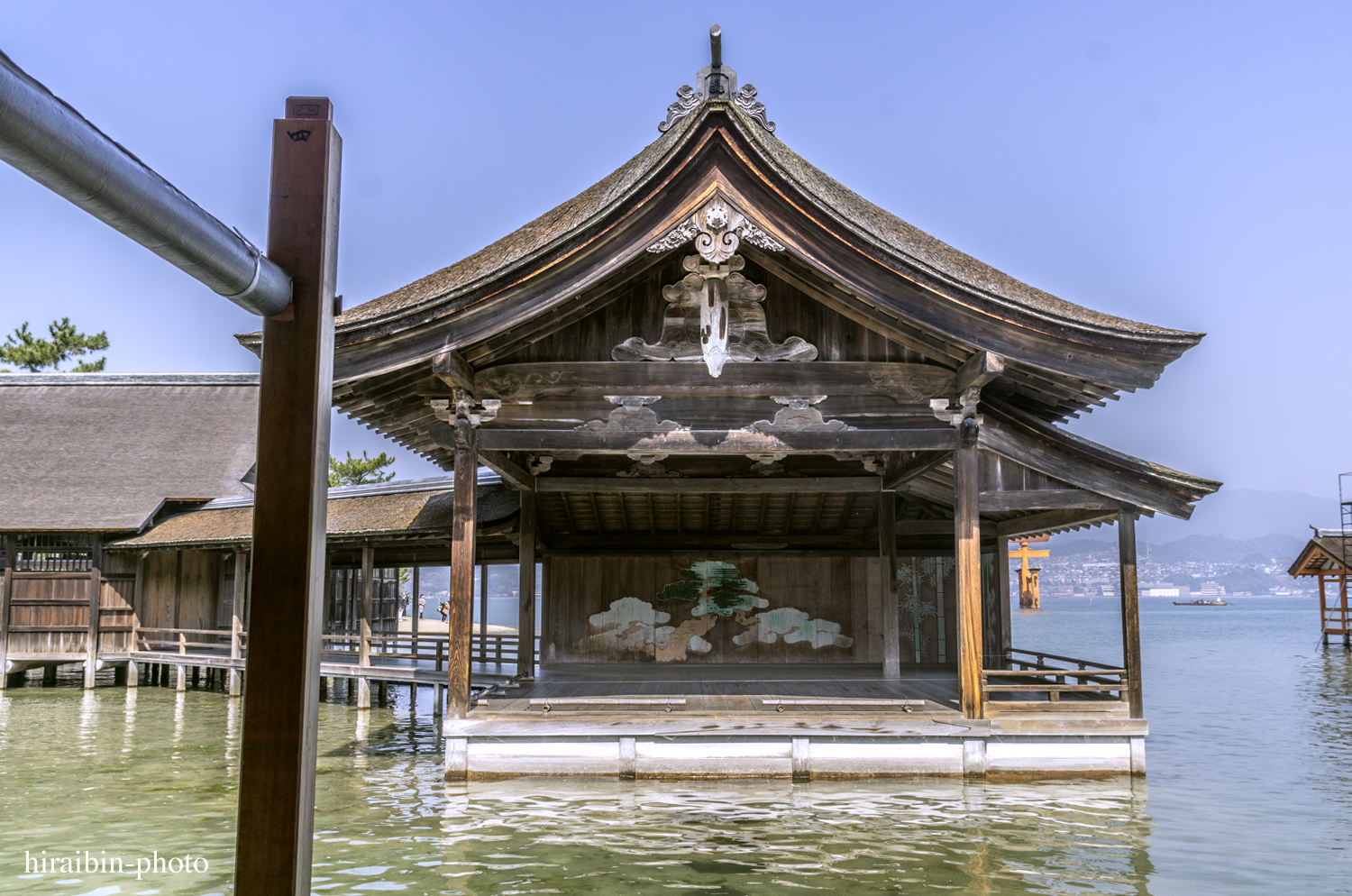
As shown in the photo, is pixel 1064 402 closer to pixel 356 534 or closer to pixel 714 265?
pixel 714 265

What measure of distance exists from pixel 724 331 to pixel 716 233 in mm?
1059

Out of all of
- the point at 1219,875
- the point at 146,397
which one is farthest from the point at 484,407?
the point at 146,397

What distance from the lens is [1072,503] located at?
10812 mm

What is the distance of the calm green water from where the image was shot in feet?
24.2

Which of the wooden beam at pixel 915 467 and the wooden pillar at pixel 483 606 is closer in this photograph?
the wooden beam at pixel 915 467

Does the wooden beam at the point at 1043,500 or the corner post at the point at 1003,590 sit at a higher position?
the wooden beam at the point at 1043,500

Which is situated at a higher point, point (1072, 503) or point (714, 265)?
point (714, 265)

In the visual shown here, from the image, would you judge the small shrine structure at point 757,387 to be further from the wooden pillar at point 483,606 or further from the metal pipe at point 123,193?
the metal pipe at point 123,193

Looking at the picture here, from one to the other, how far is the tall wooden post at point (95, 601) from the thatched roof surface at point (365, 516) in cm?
73

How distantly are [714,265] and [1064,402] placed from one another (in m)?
4.66

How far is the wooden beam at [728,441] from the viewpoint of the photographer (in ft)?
35.0

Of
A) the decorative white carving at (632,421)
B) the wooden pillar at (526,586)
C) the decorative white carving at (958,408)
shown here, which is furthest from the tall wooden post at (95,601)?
the decorative white carving at (958,408)

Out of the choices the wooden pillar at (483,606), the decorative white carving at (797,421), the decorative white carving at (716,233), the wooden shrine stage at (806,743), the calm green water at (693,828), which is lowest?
the calm green water at (693,828)

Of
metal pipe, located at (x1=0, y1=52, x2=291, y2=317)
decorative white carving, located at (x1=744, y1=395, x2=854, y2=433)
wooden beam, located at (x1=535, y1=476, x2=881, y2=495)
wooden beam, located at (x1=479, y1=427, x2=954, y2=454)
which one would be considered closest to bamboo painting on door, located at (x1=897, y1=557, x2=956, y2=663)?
wooden beam, located at (x1=535, y1=476, x2=881, y2=495)
